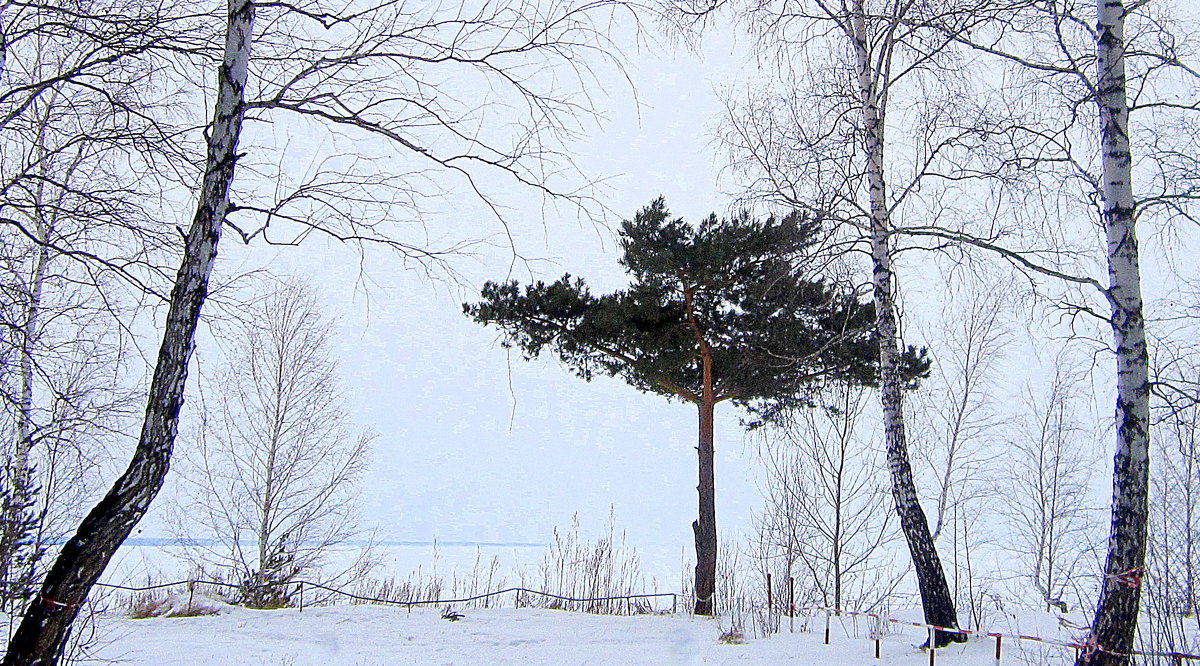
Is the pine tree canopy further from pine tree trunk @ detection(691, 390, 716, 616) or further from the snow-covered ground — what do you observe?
the snow-covered ground

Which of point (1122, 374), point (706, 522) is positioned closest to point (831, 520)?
point (706, 522)

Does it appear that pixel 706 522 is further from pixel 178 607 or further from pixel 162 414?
pixel 162 414

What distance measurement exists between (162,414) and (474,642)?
5.51 metres

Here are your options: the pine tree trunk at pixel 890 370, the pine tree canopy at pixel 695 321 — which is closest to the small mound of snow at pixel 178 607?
the pine tree canopy at pixel 695 321

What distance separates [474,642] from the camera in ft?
26.9

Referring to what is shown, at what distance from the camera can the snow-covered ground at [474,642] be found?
6664 millimetres

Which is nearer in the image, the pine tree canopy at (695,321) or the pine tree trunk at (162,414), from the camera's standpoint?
the pine tree trunk at (162,414)

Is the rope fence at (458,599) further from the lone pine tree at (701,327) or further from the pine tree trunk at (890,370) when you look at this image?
the pine tree trunk at (890,370)

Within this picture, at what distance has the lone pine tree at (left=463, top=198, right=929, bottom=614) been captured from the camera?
10.7 m

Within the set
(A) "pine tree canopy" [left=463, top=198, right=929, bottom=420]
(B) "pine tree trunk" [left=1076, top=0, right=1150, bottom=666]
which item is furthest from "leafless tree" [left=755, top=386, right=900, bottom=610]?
(B) "pine tree trunk" [left=1076, top=0, right=1150, bottom=666]

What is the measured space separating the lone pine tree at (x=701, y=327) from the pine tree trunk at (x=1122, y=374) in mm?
4784

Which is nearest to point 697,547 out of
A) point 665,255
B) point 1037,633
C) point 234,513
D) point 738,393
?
point 738,393

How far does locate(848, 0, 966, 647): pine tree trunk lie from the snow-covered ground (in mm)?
494

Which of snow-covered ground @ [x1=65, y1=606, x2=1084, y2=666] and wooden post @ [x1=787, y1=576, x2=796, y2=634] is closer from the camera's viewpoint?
snow-covered ground @ [x1=65, y1=606, x2=1084, y2=666]
